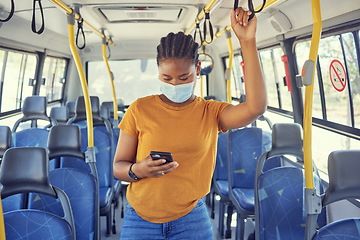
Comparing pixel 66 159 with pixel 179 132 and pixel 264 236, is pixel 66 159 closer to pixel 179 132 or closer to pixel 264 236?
pixel 264 236

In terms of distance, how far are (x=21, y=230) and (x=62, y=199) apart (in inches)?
9.3

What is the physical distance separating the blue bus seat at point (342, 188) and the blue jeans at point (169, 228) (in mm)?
582

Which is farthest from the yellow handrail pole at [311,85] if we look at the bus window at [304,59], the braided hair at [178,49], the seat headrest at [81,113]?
the seat headrest at [81,113]

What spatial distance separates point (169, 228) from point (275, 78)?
4.05 m

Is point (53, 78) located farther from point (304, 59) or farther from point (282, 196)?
point (282, 196)

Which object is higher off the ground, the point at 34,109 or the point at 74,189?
the point at 34,109

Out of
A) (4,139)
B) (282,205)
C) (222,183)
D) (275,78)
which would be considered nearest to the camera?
(282,205)

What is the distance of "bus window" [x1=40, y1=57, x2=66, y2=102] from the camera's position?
5.96 meters

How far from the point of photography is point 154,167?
1.10 metres

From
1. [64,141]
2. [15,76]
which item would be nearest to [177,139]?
[64,141]

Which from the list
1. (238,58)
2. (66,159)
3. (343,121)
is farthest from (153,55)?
(343,121)

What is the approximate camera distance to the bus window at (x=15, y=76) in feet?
15.0

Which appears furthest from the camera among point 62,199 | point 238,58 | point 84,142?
point 238,58

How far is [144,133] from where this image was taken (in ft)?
4.05
